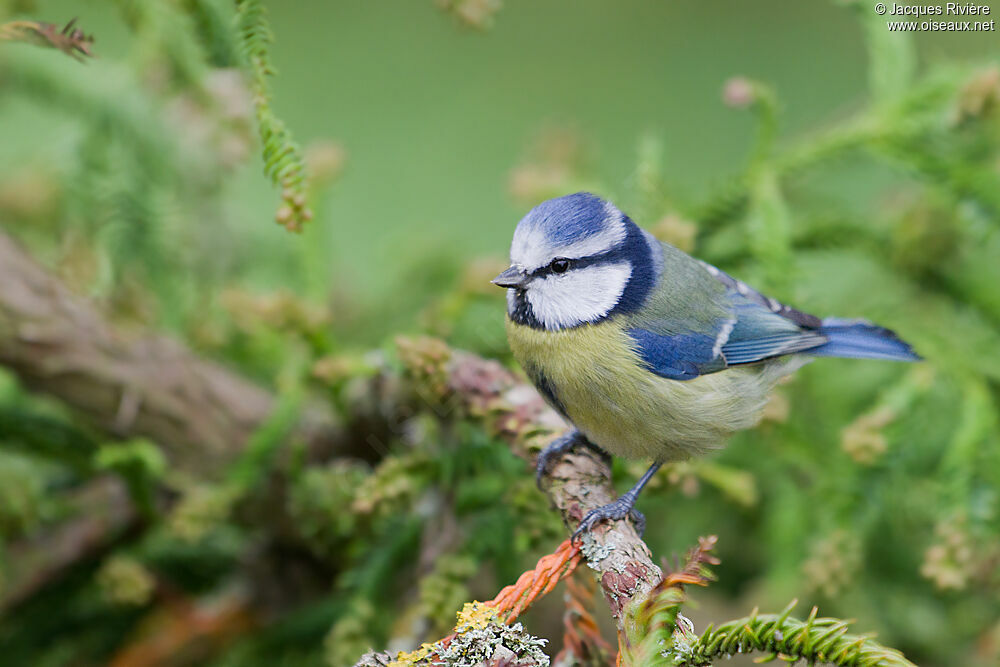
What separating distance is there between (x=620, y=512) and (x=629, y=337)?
39 cm

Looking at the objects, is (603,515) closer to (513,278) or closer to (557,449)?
(557,449)

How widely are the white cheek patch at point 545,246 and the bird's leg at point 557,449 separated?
284mm

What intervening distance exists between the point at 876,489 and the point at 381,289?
4.84 feet

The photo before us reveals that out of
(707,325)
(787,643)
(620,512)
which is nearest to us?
(787,643)

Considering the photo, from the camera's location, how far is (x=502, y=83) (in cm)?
459

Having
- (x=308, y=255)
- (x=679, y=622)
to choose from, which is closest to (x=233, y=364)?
(x=308, y=255)

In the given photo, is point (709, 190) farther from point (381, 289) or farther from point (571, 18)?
point (571, 18)

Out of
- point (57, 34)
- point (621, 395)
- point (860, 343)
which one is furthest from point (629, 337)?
point (57, 34)

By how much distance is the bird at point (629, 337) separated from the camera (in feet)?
4.50

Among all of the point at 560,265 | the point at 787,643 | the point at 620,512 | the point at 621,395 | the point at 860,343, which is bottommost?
the point at 787,643

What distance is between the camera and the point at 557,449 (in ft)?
4.24

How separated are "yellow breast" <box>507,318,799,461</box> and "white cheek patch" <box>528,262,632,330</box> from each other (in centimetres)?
2

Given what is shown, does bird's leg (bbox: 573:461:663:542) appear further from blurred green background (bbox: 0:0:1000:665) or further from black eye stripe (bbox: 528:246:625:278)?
black eye stripe (bbox: 528:246:625:278)

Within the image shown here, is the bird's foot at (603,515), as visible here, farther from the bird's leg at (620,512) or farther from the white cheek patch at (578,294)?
the white cheek patch at (578,294)
